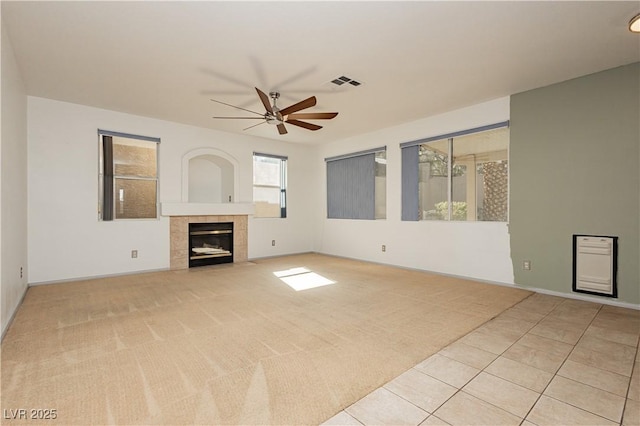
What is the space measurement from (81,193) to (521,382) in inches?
233

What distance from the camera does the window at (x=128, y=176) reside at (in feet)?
16.3

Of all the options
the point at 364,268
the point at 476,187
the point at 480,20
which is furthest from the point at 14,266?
the point at 476,187

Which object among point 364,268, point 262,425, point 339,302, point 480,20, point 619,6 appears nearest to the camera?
point 262,425

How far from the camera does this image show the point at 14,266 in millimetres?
3213

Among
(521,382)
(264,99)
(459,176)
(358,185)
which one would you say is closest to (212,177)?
(358,185)

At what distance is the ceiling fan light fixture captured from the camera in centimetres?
250

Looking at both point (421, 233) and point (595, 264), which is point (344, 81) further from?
point (595, 264)

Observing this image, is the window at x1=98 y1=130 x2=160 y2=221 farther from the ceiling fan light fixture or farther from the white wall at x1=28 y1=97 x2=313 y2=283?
the ceiling fan light fixture

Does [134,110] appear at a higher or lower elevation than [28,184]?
higher

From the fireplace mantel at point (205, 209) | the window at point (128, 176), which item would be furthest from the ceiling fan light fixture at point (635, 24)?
the window at point (128, 176)

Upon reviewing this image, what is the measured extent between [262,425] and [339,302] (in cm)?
214

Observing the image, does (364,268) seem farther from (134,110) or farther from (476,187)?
(134,110)

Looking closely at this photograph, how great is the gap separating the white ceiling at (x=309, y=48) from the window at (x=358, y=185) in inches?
75.1

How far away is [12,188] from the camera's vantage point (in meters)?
3.15
